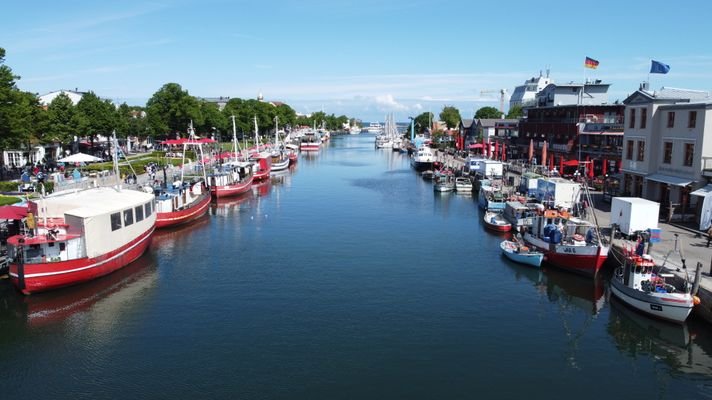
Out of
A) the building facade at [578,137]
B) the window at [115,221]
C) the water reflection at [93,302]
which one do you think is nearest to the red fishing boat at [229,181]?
the window at [115,221]

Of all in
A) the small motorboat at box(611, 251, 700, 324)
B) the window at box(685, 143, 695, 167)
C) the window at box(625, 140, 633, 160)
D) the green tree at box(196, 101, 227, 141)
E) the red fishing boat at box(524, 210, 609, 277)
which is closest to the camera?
the small motorboat at box(611, 251, 700, 324)

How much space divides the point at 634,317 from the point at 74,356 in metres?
29.2

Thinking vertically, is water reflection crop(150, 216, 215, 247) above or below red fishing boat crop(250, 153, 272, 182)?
below

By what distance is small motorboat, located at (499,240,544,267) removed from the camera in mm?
39906

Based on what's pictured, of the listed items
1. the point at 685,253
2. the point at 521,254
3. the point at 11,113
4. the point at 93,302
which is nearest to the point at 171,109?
the point at 11,113

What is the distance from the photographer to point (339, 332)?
28547 mm

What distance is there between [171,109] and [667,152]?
97.2 meters

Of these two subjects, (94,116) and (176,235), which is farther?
(94,116)

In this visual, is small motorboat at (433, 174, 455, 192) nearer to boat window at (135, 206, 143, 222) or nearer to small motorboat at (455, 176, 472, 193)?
small motorboat at (455, 176, 472, 193)

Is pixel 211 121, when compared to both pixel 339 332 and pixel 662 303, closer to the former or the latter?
pixel 339 332

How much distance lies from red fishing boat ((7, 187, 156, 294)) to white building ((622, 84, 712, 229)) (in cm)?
4176

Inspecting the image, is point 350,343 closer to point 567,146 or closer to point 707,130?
point 707,130

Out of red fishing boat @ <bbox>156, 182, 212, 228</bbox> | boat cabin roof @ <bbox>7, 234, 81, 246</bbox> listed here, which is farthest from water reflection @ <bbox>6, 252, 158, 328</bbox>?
red fishing boat @ <bbox>156, 182, 212, 228</bbox>

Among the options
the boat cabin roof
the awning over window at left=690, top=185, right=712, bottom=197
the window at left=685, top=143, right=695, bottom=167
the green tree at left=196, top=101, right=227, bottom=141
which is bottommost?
the boat cabin roof
